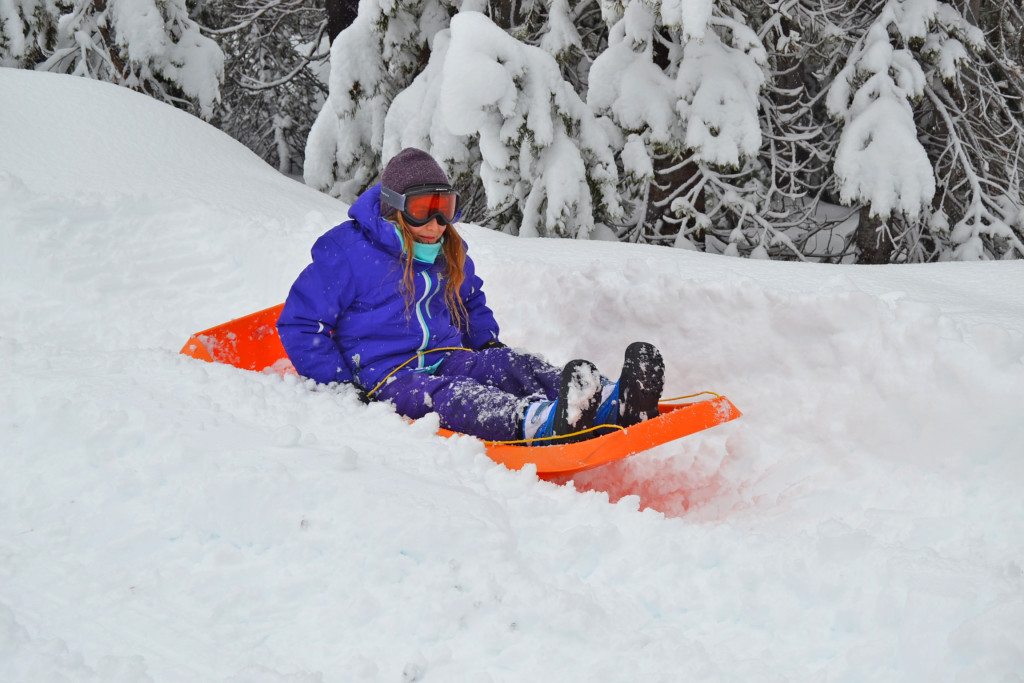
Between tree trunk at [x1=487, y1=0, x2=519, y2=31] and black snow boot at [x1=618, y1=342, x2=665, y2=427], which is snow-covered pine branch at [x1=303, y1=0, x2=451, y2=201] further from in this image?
black snow boot at [x1=618, y1=342, x2=665, y2=427]

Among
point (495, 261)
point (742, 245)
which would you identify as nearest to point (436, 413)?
point (495, 261)

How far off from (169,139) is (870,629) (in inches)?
236

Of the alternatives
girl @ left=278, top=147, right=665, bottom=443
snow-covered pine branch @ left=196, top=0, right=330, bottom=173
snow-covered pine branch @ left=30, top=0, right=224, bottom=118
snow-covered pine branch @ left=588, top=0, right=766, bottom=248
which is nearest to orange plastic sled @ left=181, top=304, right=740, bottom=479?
girl @ left=278, top=147, right=665, bottom=443

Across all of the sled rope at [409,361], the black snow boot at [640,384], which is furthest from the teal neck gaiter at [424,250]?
the black snow boot at [640,384]

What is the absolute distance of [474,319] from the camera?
3.78 meters

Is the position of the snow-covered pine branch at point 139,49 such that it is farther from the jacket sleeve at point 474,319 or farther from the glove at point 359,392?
the glove at point 359,392

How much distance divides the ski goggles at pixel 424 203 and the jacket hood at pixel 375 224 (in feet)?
0.19

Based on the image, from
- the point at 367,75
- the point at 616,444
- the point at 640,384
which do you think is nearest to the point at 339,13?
the point at 367,75

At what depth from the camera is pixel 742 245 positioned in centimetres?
732

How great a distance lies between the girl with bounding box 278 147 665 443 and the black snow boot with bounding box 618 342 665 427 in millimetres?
445

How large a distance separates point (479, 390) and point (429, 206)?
0.79 meters

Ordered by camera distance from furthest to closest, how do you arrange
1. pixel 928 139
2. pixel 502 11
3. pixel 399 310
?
1. pixel 502 11
2. pixel 928 139
3. pixel 399 310

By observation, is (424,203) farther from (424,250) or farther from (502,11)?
(502,11)

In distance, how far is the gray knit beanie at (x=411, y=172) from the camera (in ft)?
11.1
